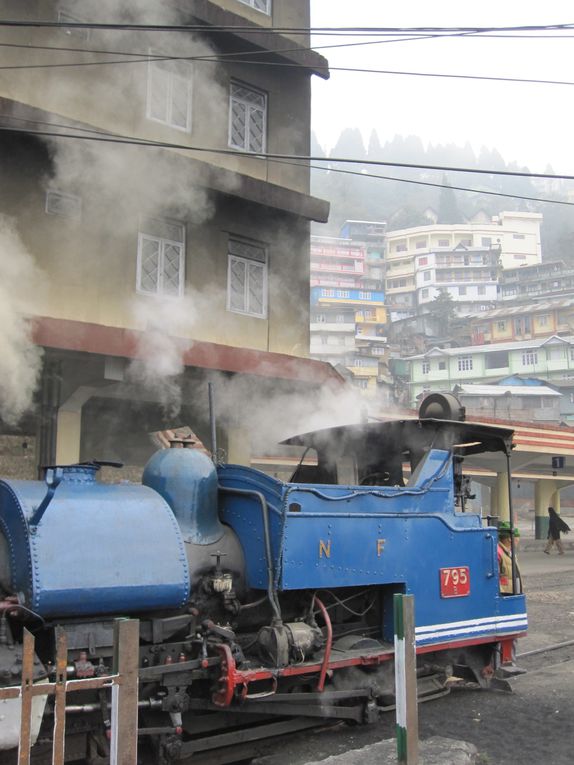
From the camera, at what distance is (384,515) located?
5902mm

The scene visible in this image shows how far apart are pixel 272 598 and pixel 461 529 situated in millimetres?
2071

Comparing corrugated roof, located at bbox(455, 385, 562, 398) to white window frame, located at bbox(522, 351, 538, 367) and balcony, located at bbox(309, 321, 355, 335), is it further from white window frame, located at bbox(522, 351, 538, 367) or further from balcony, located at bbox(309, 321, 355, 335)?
balcony, located at bbox(309, 321, 355, 335)

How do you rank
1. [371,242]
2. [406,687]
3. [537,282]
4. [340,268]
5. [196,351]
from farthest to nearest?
[371,242]
[340,268]
[537,282]
[196,351]
[406,687]

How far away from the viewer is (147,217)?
10547 millimetres

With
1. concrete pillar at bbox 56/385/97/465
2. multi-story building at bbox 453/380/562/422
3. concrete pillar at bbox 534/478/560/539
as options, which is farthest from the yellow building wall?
concrete pillar at bbox 56/385/97/465

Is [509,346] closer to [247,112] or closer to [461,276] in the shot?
[461,276]

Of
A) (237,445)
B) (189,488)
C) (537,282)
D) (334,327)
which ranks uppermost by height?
(537,282)

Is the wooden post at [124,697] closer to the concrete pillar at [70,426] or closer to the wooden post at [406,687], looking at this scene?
the wooden post at [406,687]

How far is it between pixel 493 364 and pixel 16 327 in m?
65.6

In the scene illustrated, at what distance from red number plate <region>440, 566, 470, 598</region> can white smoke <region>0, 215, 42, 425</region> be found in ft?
14.6

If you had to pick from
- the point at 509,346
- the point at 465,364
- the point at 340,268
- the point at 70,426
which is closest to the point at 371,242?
the point at 340,268

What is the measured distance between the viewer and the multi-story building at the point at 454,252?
9694 centimetres

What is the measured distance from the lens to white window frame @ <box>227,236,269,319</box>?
11664 mm

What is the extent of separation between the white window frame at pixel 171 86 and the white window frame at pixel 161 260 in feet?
4.71
